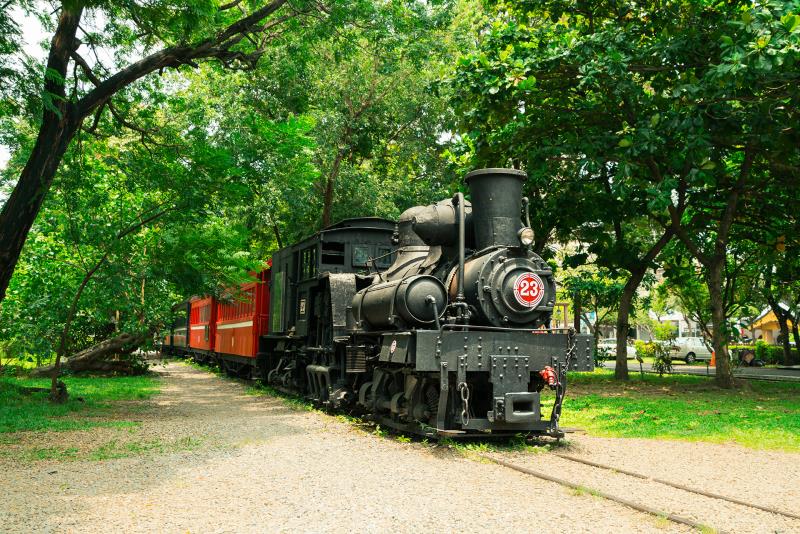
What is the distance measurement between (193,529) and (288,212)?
19255mm

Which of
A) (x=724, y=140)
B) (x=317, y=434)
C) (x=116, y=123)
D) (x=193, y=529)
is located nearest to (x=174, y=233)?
(x=116, y=123)

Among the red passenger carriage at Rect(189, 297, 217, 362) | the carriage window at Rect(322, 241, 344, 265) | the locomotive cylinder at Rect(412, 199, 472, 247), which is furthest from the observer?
the red passenger carriage at Rect(189, 297, 217, 362)

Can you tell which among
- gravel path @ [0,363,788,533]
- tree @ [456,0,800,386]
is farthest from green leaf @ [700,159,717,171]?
gravel path @ [0,363,788,533]

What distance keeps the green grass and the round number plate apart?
6425 mm

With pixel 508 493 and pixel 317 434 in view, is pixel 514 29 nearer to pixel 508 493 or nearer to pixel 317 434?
pixel 317 434

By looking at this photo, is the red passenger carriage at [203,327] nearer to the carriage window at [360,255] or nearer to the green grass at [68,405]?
the green grass at [68,405]

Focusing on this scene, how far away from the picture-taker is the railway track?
5.00 m

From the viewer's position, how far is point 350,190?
24.0 metres

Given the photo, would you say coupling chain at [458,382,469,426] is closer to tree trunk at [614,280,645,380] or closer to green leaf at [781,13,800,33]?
green leaf at [781,13,800,33]

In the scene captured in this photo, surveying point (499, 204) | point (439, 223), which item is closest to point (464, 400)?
point (439, 223)

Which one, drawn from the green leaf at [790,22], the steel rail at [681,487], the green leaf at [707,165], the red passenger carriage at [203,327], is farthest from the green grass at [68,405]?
the green leaf at [790,22]

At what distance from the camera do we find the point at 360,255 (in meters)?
12.8

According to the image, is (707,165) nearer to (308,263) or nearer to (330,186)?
(308,263)

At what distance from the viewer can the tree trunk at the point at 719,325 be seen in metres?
15.3
